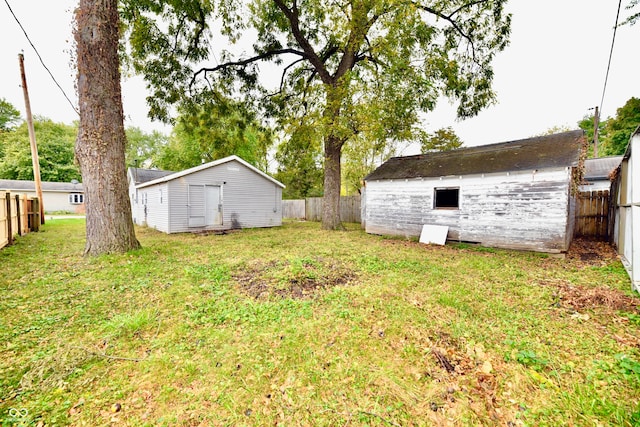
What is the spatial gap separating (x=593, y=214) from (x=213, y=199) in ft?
Answer: 53.8

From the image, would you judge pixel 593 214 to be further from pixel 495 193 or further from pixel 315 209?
pixel 315 209

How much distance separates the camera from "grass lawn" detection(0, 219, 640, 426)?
6.17ft

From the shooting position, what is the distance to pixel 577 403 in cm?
193

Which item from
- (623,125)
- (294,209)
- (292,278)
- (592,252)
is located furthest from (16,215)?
(623,125)

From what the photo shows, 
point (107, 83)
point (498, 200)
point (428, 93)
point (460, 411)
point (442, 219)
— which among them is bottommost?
point (460, 411)

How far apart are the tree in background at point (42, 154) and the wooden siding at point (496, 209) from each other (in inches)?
1389

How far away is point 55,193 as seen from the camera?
26.2 metres

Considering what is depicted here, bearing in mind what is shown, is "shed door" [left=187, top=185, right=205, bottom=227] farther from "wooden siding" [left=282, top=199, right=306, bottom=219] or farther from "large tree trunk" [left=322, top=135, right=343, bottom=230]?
"wooden siding" [left=282, top=199, right=306, bottom=219]

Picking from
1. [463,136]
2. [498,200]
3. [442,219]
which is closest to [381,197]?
[442,219]

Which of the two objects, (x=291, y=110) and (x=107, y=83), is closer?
(x=107, y=83)

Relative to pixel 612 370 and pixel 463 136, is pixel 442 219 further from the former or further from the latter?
pixel 463 136

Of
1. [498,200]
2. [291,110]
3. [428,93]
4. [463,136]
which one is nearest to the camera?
[498,200]

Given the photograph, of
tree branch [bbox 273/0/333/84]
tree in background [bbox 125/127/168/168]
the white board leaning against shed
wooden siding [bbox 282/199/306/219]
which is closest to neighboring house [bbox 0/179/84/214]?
tree in background [bbox 125/127/168/168]

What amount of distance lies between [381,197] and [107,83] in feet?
31.4
